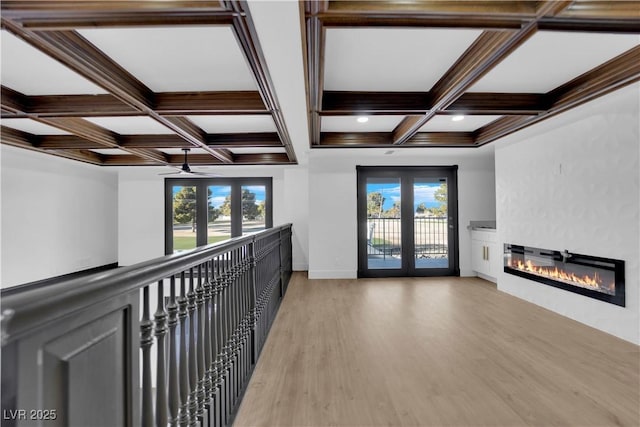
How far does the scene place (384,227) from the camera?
6234 mm

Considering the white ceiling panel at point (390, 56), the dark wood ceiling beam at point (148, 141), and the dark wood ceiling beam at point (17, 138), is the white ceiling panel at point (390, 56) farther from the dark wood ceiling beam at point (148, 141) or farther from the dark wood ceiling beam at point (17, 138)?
the dark wood ceiling beam at point (17, 138)

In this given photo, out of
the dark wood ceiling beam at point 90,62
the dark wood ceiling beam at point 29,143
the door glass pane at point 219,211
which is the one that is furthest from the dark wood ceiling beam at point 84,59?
the door glass pane at point 219,211

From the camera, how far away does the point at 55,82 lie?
9.55ft

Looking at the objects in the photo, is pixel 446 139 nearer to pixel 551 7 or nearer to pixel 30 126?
pixel 551 7

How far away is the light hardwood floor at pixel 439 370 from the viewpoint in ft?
6.40

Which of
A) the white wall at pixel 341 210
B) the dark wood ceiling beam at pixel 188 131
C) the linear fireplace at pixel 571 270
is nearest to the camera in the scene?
the linear fireplace at pixel 571 270

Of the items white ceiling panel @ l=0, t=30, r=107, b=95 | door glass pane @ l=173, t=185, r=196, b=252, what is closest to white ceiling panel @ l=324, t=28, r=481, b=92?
white ceiling panel @ l=0, t=30, r=107, b=95

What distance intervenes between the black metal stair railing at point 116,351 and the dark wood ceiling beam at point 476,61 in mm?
2206

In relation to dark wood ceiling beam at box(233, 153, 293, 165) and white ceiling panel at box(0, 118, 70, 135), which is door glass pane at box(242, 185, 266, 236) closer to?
dark wood ceiling beam at box(233, 153, 293, 165)

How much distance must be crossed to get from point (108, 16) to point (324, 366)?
2.75 m

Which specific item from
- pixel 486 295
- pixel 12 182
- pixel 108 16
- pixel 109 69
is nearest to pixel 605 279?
pixel 486 295

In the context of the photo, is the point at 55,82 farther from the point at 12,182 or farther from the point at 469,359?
the point at 469,359

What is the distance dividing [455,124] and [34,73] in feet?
15.6

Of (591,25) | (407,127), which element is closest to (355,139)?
(407,127)
